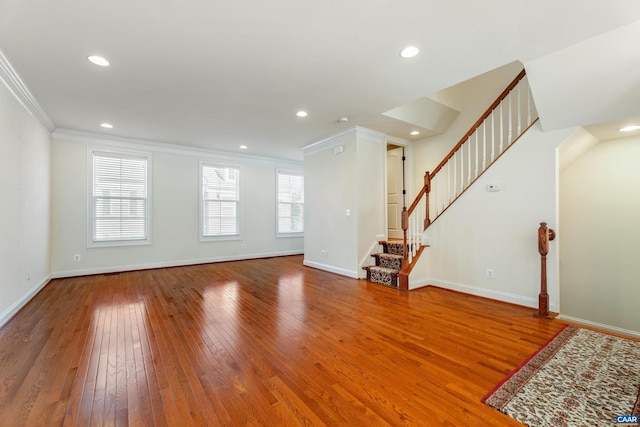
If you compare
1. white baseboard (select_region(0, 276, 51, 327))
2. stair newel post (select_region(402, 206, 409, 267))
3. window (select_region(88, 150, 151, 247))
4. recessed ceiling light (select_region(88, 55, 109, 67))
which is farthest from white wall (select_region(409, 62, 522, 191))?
white baseboard (select_region(0, 276, 51, 327))

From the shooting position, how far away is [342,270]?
5.31 metres

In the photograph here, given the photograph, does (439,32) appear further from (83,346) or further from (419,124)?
(83,346)

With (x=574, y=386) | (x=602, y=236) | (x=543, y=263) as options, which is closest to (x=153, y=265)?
(x=574, y=386)

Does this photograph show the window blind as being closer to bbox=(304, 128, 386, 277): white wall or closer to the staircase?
bbox=(304, 128, 386, 277): white wall

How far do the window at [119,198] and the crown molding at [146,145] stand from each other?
191 millimetres

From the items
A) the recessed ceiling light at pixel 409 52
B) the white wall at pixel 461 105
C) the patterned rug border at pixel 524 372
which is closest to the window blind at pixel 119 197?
the recessed ceiling light at pixel 409 52

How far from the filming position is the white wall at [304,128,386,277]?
199 inches

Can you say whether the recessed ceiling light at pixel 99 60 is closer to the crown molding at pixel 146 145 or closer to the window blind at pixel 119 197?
the crown molding at pixel 146 145

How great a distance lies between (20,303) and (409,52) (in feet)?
17.6

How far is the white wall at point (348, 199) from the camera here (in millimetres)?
5043

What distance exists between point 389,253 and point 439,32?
3649mm

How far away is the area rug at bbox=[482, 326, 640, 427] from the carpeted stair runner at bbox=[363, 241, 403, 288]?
2.25m

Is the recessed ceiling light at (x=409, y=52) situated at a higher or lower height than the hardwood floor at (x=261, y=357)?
higher

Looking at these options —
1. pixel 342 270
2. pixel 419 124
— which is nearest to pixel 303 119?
pixel 419 124
